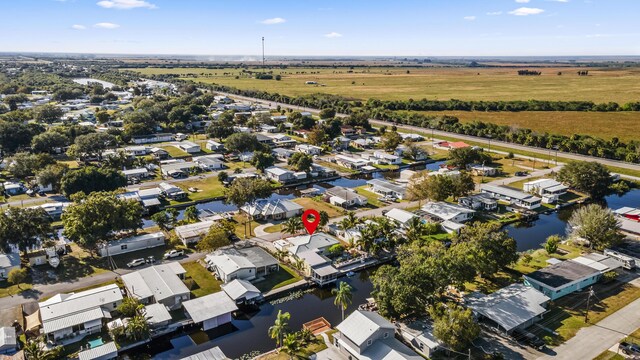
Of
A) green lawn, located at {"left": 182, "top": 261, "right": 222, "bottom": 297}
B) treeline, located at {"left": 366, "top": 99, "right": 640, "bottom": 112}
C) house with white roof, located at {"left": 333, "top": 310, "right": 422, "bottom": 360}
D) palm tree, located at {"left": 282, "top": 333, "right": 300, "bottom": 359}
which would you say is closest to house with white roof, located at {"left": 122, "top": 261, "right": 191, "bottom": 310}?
green lawn, located at {"left": 182, "top": 261, "right": 222, "bottom": 297}

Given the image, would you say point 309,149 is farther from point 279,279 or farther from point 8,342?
point 8,342

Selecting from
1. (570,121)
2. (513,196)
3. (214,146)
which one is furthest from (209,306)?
(570,121)

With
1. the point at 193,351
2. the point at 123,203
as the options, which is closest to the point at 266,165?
the point at 123,203

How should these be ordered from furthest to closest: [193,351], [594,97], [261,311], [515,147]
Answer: [594,97]
[515,147]
[261,311]
[193,351]

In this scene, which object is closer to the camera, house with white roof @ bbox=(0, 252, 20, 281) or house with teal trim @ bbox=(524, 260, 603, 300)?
house with teal trim @ bbox=(524, 260, 603, 300)

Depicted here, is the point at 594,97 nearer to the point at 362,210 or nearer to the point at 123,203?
the point at 362,210

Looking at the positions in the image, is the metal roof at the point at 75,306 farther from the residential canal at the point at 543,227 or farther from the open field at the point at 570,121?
the open field at the point at 570,121

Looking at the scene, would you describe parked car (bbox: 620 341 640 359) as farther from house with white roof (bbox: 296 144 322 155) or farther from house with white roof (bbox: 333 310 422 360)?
house with white roof (bbox: 296 144 322 155)
